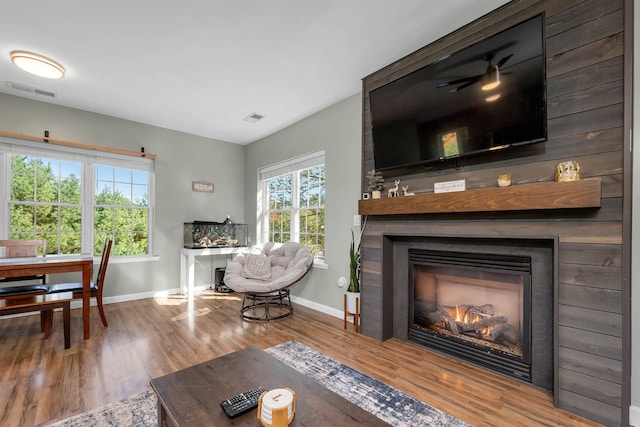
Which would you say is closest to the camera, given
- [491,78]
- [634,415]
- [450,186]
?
[634,415]

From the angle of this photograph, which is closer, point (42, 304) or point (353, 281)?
point (42, 304)

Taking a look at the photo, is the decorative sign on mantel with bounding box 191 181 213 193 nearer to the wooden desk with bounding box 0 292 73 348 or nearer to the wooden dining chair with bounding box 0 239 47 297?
the wooden dining chair with bounding box 0 239 47 297

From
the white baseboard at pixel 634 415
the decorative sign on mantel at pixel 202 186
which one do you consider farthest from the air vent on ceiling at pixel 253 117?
the white baseboard at pixel 634 415

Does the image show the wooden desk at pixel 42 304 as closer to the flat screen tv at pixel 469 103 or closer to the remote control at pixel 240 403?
the remote control at pixel 240 403

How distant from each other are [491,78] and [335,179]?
77.1 inches

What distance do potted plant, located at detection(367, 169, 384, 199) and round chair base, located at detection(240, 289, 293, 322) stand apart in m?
1.69

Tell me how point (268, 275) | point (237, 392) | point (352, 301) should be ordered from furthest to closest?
point (268, 275) → point (352, 301) → point (237, 392)

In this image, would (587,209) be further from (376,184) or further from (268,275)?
(268,275)

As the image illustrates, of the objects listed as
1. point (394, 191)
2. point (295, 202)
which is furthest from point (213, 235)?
point (394, 191)

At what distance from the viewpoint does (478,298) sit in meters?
2.44

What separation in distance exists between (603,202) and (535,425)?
1.32 meters

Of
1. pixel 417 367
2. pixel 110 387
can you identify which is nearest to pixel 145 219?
pixel 110 387

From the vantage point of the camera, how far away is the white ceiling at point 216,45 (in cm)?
212

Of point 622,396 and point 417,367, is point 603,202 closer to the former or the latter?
point 622,396
